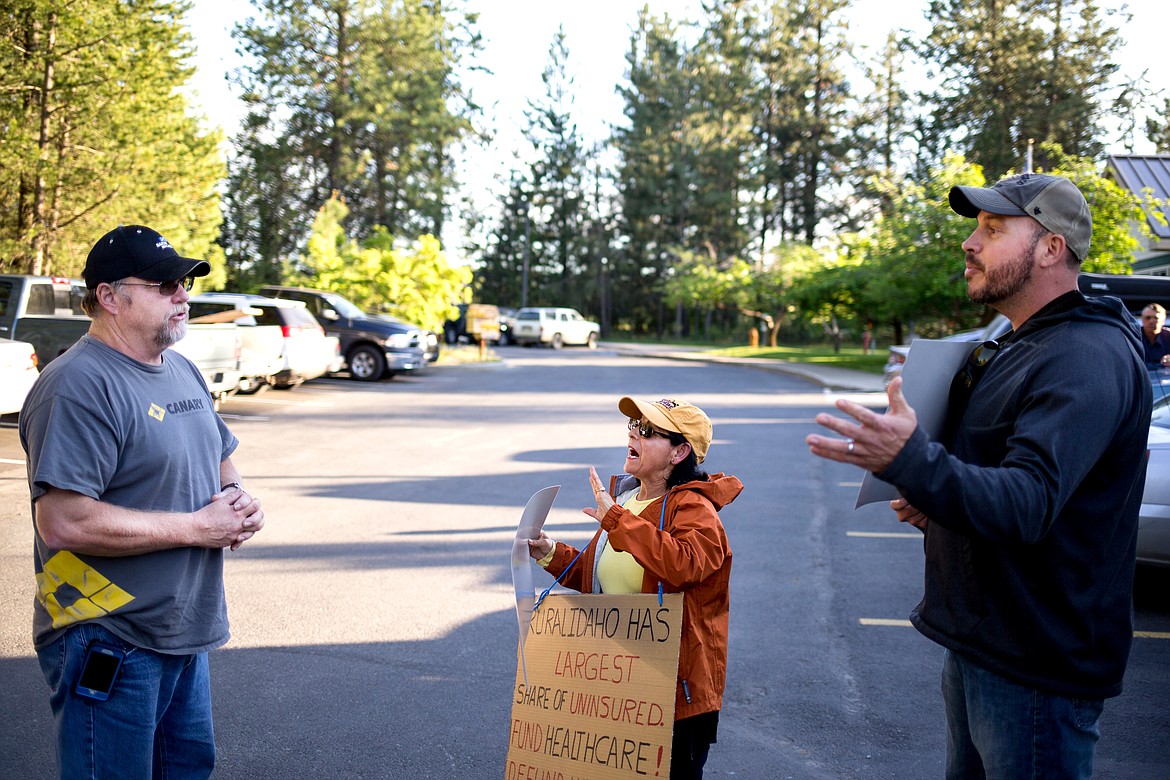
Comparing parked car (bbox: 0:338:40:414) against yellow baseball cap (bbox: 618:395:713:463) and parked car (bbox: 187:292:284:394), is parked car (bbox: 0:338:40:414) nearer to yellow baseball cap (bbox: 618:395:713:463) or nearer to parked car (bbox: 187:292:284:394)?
parked car (bbox: 187:292:284:394)

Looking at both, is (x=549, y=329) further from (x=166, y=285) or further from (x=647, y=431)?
(x=166, y=285)

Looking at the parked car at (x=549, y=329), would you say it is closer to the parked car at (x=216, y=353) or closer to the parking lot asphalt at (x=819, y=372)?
the parking lot asphalt at (x=819, y=372)

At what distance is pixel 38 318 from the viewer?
12.8 meters

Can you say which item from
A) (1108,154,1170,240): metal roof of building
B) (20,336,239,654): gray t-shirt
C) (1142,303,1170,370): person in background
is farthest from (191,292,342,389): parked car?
(1108,154,1170,240): metal roof of building

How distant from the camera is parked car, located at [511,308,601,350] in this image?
46.8 metres

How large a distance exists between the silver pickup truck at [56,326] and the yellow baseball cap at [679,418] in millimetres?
10464

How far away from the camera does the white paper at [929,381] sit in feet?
7.63

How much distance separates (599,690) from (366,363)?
65.4ft

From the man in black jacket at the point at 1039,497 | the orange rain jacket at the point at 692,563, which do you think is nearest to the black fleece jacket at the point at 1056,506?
the man in black jacket at the point at 1039,497

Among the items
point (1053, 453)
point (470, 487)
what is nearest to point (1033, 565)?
point (1053, 453)

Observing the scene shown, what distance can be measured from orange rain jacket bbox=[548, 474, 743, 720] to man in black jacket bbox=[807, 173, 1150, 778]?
61 cm

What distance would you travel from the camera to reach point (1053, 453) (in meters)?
2.05

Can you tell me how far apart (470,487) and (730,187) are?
171 ft

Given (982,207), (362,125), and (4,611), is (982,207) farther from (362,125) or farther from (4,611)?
(362,125)
